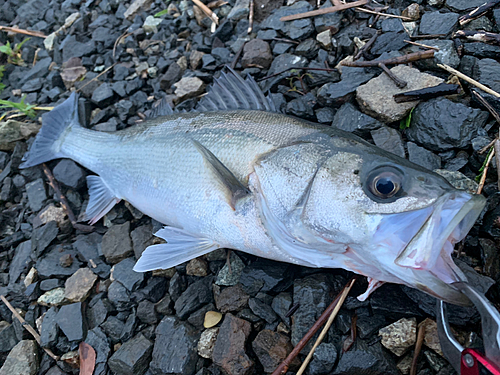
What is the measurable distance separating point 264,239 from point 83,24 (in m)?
5.19

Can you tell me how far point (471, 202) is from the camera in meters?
1.61

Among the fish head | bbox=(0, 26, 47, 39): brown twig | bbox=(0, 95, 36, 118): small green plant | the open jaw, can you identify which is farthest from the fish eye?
bbox=(0, 26, 47, 39): brown twig

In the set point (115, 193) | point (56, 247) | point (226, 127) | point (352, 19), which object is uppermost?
point (352, 19)

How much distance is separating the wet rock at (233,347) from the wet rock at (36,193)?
104 inches

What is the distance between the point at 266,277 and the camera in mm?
2582

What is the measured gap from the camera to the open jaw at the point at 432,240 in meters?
1.62

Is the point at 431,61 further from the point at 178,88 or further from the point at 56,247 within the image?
the point at 56,247

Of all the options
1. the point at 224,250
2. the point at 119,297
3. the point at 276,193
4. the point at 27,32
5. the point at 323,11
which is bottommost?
the point at 119,297

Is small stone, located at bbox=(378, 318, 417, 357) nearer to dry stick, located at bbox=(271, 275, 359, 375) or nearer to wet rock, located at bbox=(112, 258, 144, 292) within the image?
dry stick, located at bbox=(271, 275, 359, 375)

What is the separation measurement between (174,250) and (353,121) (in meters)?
1.96

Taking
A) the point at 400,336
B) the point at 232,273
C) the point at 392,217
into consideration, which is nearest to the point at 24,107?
the point at 232,273

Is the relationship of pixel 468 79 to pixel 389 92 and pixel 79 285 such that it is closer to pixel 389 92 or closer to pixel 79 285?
pixel 389 92

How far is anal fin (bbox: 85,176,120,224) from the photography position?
11.3 ft

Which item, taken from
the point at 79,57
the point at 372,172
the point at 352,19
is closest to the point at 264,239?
the point at 372,172
